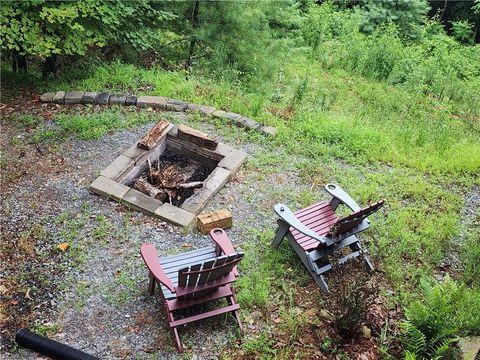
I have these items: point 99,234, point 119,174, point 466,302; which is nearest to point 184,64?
point 119,174

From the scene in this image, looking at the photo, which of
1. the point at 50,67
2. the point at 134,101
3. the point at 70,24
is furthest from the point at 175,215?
the point at 50,67

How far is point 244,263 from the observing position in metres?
4.59

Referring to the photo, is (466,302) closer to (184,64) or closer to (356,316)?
(356,316)

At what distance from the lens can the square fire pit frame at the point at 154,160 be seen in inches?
199

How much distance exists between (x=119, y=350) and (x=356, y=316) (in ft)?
6.35

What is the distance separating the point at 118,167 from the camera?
18.2 ft

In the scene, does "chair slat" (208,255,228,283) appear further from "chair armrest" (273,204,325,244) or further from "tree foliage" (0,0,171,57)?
"tree foliage" (0,0,171,57)

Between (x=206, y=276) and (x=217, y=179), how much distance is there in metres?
1.97

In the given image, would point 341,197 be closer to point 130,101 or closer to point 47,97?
point 130,101

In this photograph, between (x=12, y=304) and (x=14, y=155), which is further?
(x=14, y=155)

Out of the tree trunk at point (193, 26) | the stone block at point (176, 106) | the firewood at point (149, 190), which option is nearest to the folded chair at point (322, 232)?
the firewood at point (149, 190)

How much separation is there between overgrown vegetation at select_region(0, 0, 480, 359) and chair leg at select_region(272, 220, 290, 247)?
124 millimetres

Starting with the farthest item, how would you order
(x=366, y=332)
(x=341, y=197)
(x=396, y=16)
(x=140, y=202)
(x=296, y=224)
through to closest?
(x=396, y=16) < (x=140, y=202) < (x=341, y=197) < (x=296, y=224) < (x=366, y=332)

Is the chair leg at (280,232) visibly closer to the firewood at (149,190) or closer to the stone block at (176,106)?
the firewood at (149,190)
